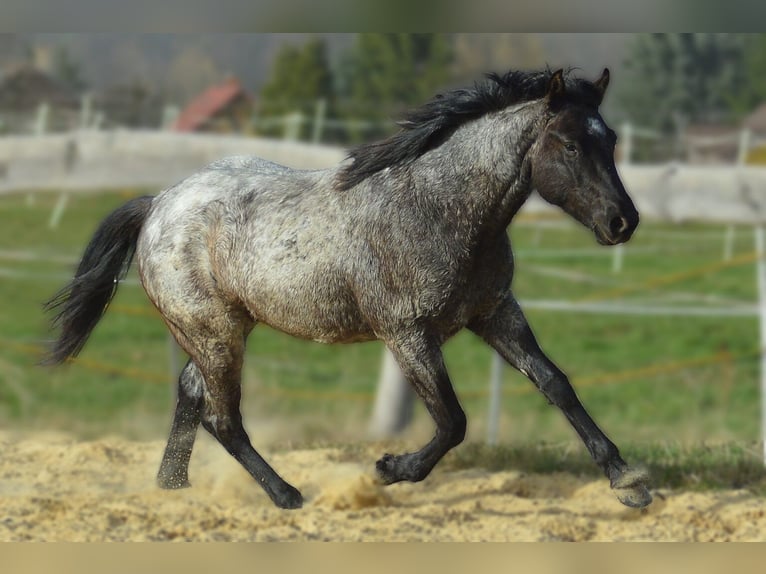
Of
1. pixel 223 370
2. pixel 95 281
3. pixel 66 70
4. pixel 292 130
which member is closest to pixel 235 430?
pixel 223 370

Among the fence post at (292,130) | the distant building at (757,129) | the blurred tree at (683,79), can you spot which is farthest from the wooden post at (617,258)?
the blurred tree at (683,79)

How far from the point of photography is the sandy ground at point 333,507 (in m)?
5.81

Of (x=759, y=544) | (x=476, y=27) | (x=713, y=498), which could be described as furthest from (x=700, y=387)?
(x=476, y=27)

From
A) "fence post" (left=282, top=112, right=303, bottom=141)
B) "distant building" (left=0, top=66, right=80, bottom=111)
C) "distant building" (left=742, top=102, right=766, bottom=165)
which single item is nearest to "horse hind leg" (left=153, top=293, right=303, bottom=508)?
"fence post" (left=282, top=112, right=303, bottom=141)

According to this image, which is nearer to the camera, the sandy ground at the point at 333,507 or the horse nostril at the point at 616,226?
the horse nostril at the point at 616,226

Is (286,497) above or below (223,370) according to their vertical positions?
below

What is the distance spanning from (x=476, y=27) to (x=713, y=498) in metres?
3.18

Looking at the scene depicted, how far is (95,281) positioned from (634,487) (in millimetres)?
3000

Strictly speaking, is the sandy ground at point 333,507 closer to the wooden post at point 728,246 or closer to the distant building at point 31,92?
the wooden post at point 728,246

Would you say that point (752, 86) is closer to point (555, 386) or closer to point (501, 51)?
point (501, 51)

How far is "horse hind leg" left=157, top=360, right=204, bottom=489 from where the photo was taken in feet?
19.1

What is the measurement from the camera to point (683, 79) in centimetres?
3291

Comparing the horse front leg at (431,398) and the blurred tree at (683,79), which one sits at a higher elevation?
the blurred tree at (683,79)

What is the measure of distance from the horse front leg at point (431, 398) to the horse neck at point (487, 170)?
1.85 feet
